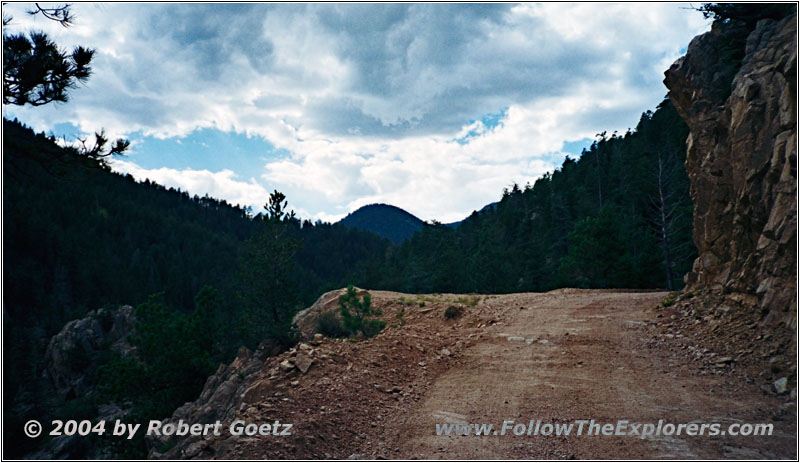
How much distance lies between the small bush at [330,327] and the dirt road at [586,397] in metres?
4.67

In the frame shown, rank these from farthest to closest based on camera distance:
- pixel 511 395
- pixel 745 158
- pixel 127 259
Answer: pixel 127 259 → pixel 745 158 → pixel 511 395

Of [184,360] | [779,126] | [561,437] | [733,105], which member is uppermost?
[733,105]

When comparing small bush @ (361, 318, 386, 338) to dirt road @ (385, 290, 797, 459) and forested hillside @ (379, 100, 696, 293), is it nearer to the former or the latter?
dirt road @ (385, 290, 797, 459)

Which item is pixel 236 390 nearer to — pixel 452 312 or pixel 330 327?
pixel 330 327

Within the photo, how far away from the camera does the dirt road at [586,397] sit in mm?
5645

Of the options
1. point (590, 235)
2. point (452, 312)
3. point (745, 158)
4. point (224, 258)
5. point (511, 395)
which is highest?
point (224, 258)

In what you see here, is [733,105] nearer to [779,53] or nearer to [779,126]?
[779,53]

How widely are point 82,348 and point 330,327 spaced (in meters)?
54.3

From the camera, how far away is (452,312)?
46.7 ft

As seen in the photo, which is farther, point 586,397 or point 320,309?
point 320,309

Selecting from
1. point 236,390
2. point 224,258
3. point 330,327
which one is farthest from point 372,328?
point 224,258

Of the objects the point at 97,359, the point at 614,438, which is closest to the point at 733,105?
the point at 614,438

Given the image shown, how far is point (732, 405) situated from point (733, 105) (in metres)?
8.40

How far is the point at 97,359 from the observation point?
175 feet
